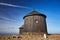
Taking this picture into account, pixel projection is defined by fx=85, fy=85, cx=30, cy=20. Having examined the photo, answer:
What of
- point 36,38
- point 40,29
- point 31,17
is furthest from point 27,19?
point 36,38

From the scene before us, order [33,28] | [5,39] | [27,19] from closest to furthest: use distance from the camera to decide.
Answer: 1. [5,39]
2. [33,28]
3. [27,19]

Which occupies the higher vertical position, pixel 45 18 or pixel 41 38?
pixel 45 18

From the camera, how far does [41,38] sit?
37.7ft

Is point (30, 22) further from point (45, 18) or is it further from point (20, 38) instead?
point (20, 38)

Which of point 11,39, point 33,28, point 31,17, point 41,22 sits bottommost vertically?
point 11,39

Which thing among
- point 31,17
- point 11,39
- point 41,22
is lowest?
point 11,39

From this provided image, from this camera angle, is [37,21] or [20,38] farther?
[37,21]

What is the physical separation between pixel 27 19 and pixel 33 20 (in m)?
1.98

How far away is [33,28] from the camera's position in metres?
20.7

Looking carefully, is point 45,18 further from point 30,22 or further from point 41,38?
point 41,38

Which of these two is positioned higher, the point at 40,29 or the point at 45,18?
the point at 45,18

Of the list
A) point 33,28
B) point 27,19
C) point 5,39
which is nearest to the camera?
point 5,39

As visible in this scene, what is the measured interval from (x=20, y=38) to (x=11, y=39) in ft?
3.85

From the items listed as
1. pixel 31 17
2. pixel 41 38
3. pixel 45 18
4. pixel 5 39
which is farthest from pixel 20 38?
pixel 45 18
